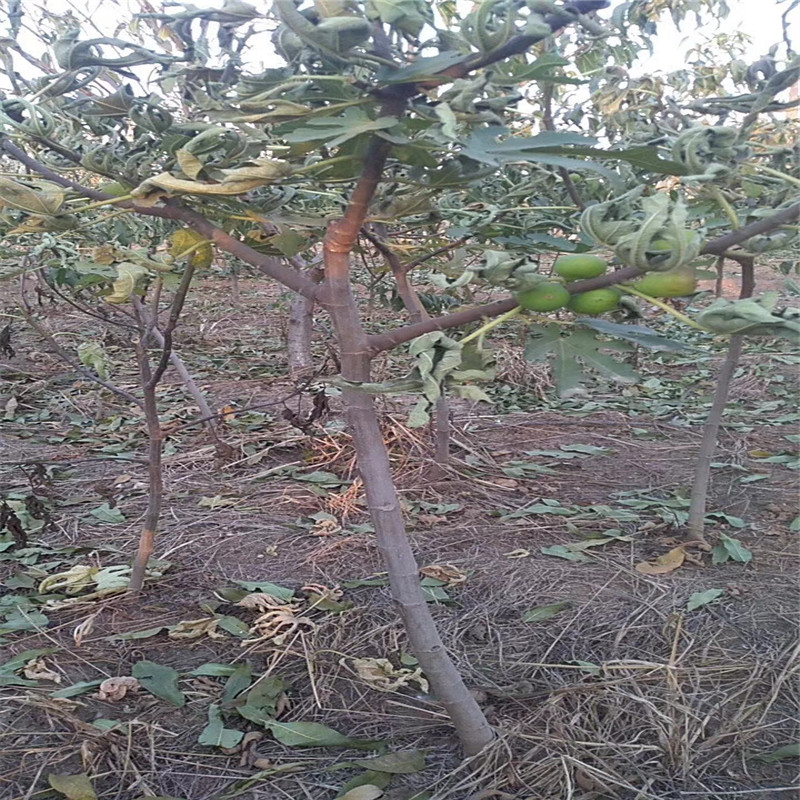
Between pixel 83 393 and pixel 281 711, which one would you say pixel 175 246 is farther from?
pixel 83 393

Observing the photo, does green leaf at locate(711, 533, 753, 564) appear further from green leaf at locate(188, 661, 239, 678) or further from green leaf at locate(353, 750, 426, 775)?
green leaf at locate(188, 661, 239, 678)

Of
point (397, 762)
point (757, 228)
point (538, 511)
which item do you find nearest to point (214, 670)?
point (397, 762)

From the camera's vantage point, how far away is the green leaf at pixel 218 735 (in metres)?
1.28

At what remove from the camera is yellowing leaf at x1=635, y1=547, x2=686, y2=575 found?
1.83 metres

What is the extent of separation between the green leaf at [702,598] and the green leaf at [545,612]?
0.26m

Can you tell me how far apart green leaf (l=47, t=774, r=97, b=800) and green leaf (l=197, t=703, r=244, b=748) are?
0.60ft

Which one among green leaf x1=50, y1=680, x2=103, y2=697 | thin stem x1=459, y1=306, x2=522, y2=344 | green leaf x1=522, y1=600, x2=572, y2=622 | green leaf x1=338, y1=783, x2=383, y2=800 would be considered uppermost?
thin stem x1=459, y1=306, x2=522, y2=344

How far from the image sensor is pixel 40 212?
940mm

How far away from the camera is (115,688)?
54.3 inches

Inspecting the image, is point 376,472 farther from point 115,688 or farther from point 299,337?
point 299,337

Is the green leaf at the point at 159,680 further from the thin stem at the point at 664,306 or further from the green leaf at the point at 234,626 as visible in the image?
the thin stem at the point at 664,306

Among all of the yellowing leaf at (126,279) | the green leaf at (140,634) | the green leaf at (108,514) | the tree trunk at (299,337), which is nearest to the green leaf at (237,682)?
the green leaf at (140,634)

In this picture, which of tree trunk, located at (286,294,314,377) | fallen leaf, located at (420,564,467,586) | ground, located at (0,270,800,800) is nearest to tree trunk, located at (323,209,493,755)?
ground, located at (0,270,800,800)

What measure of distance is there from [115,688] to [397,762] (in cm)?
54
